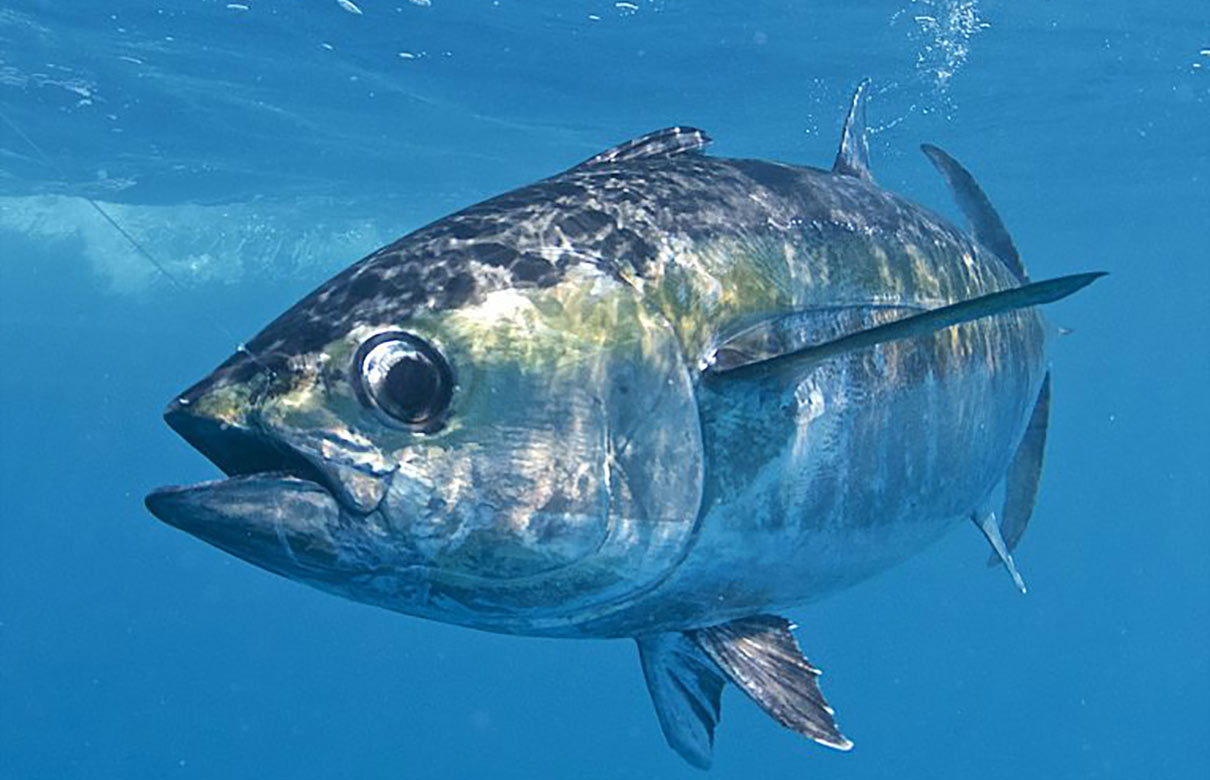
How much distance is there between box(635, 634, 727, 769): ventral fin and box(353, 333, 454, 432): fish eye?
4.15 feet

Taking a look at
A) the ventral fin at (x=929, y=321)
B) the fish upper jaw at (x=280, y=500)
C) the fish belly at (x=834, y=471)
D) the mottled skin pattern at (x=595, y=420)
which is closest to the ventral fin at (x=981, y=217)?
the fish belly at (x=834, y=471)

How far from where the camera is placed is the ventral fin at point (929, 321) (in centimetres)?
217

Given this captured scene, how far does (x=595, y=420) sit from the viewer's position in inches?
96.1

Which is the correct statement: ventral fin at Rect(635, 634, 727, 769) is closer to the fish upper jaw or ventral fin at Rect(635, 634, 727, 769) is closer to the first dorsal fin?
the fish upper jaw

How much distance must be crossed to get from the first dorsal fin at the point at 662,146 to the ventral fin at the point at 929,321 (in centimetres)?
97

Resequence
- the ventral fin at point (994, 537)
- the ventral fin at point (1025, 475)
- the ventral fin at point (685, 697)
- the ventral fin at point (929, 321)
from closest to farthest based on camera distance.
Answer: the ventral fin at point (929, 321) < the ventral fin at point (685, 697) < the ventral fin at point (994, 537) < the ventral fin at point (1025, 475)

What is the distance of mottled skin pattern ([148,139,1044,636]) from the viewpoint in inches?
88.9

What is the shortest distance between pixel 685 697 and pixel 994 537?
200cm

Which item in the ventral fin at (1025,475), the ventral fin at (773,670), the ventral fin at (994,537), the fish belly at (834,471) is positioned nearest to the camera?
the fish belly at (834,471)

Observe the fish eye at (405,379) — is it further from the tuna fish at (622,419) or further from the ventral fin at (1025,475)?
the ventral fin at (1025,475)

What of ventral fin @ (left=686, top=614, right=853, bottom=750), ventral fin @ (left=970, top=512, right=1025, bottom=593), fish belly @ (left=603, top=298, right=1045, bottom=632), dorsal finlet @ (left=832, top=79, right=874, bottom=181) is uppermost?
dorsal finlet @ (left=832, top=79, right=874, bottom=181)

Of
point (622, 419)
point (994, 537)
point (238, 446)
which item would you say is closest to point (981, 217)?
point (994, 537)

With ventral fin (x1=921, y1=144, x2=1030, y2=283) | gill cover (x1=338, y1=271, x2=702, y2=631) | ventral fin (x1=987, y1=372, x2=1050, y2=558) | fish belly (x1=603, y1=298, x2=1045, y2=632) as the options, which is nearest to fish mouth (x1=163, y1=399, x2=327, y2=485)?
gill cover (x1=338, y1=271, x2=702, y2=631)

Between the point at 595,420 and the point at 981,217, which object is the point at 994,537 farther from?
the point at 595,420
